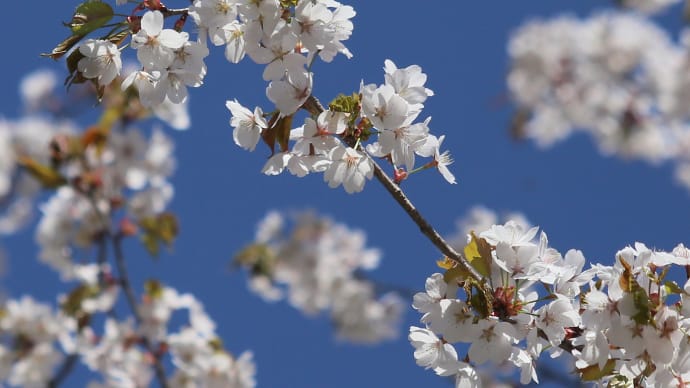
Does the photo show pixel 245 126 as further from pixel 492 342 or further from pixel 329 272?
pixel 329 272

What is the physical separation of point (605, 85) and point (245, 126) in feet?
24.3

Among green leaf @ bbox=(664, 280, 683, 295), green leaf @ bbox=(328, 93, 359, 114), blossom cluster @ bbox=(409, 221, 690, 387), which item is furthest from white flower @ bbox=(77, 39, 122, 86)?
green leaf @ bbox=(664, 280, 683, 295)

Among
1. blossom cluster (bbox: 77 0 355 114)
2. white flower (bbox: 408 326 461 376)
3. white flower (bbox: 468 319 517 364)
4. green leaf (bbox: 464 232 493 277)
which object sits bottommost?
white flower (bbox: 468 319 517 364)

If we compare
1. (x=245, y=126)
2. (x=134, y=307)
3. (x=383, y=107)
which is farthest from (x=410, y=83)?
(x=134, y=307)

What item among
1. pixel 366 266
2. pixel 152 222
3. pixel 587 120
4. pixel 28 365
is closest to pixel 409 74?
pixel 152 222

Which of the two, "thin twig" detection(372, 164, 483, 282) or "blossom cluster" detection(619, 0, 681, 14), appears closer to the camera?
"thin twig" detection(372, 164, 483, 282)

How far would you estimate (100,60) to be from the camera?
1.55 metres

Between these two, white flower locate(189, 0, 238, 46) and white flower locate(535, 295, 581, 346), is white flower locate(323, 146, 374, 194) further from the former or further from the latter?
white flower locate(535, 295, 581, 346)

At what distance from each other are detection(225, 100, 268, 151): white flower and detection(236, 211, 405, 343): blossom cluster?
17.5 ft

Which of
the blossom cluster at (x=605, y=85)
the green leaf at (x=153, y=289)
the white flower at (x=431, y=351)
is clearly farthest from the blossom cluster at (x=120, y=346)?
the blossom cluster at (x=605, y=85)

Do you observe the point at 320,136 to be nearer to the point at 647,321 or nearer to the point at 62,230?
the point at 647,321

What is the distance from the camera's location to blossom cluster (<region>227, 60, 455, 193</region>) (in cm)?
152

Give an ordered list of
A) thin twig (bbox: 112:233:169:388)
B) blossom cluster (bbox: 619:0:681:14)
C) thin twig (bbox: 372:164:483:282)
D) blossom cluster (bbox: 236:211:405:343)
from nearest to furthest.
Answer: thin twig (bbox: 372:164:483:282)
thin twig (bbox: 112:233:169:388)
blossom cluster (bbox: 236:211:405:343)
blossom cluster (bbox: 619:0:681:14)

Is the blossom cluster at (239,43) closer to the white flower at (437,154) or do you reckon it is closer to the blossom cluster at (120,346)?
the white flower at (437,154)
